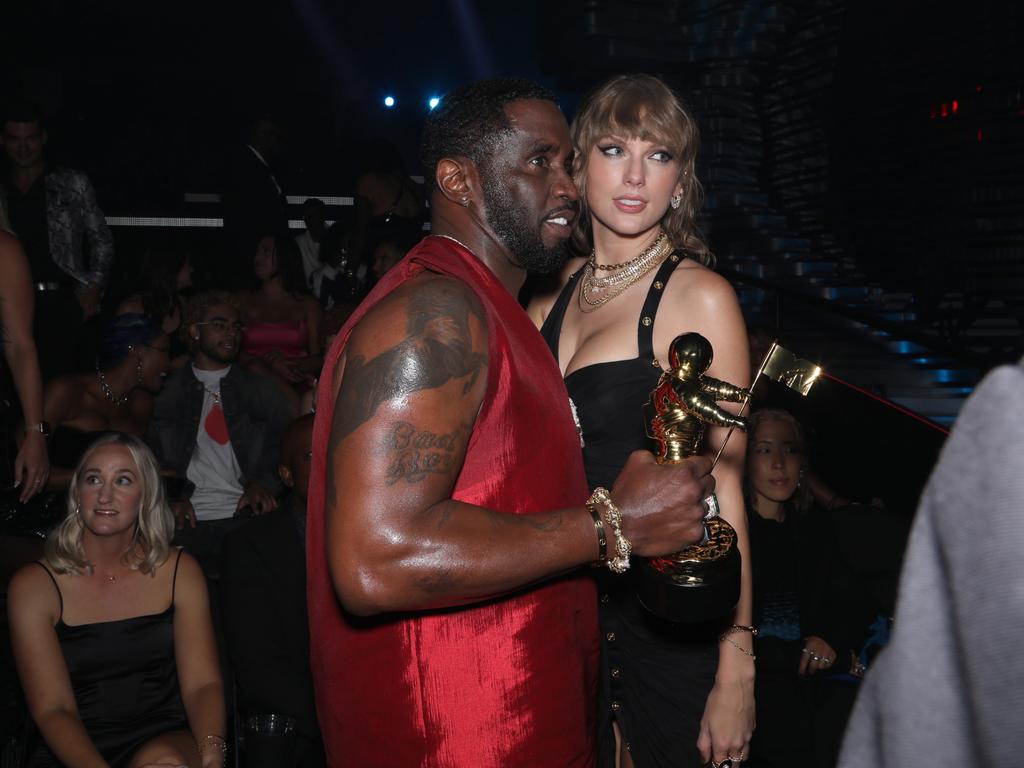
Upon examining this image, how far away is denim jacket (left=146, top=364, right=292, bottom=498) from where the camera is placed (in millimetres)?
5285

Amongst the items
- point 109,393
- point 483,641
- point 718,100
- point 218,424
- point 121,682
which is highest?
point 718,100

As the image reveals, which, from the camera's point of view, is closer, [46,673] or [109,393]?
[46,673]

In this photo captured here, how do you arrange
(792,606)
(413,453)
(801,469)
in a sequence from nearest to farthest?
1. (413,453)
2. (792,606)
3. (801,469)

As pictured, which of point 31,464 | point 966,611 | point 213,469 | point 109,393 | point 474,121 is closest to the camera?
point 966,611

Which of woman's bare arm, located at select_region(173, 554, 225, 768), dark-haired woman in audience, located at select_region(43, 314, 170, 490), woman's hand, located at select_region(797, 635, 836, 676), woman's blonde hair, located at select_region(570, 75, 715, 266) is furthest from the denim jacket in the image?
woman's blonde hair, located at select_region(570, 75, 715, 266)

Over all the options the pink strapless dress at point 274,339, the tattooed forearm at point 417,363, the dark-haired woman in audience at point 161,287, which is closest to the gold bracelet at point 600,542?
the tattooed forearm at point 417,363

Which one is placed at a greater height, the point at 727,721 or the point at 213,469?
the point at 213,469

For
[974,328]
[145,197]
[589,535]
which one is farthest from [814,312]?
[589,535]

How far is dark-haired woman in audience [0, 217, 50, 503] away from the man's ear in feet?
7.36

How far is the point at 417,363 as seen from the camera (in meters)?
1.56

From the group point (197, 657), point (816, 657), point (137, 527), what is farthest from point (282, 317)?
point (816, 657)

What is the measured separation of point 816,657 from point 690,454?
2.62 m

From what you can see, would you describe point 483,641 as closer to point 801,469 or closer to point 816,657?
point 816,657

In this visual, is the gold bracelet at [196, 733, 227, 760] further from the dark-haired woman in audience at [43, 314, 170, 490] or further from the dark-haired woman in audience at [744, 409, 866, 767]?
the dark-haired woman in audience at [744, 409, 866, 767]
